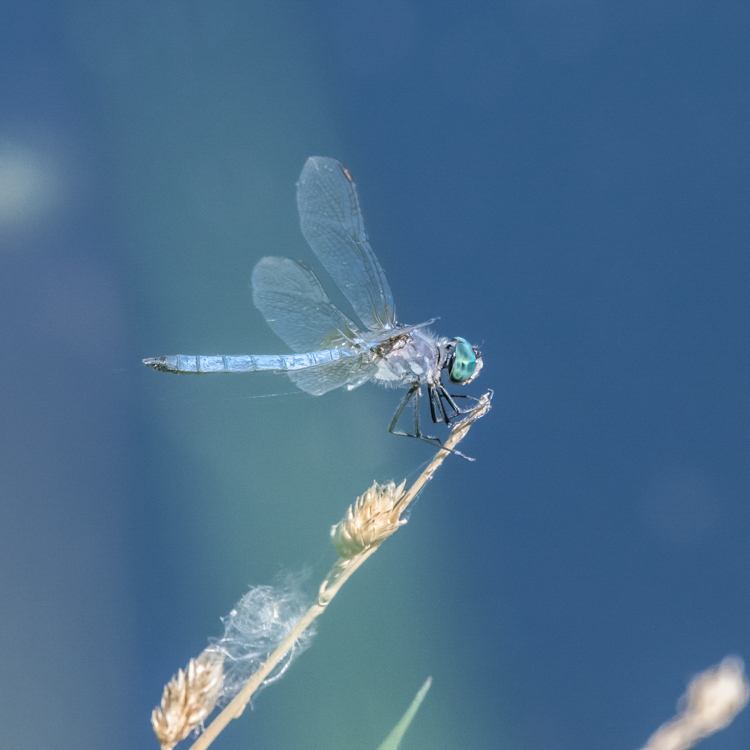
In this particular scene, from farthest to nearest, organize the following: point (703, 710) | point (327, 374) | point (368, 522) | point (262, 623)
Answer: point (327, 374)
point (262, 623)
point (368, 522)
point (703, 710)

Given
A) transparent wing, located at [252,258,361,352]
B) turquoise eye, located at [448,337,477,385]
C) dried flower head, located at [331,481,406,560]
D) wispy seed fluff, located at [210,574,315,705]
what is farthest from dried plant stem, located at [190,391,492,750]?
transparent wing, located at [252,258,361,352]

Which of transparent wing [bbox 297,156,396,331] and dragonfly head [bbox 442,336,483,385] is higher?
transparent wing [bbox 297,156,396,331]

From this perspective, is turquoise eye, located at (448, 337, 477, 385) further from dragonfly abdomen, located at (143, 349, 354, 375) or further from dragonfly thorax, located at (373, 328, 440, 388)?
dragonfly abdomen, located at (143, 349, 354, 375)

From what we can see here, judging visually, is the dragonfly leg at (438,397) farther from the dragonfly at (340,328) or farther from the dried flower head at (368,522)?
the dried flower head at (368,522)

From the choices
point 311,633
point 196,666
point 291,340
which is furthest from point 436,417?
point 196,666

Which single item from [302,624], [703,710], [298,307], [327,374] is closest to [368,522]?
[302,624]

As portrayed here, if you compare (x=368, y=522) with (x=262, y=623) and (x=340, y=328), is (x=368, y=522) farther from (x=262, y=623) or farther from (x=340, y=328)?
(x=340, y=328)
